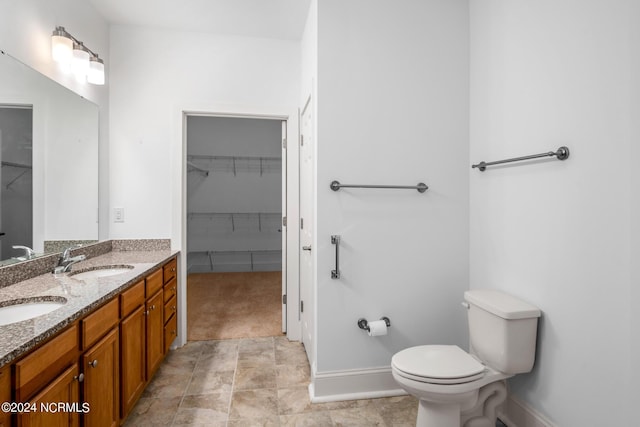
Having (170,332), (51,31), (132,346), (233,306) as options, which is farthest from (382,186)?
(233,306)

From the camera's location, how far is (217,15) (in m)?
2.44

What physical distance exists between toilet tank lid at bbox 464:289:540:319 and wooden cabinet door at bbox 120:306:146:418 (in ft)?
6.07

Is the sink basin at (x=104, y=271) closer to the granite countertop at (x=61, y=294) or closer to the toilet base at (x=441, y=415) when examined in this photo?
the granite countertop at (x=61, y=294)

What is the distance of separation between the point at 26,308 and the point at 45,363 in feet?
1.56

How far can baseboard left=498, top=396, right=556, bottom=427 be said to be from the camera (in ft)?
5.17

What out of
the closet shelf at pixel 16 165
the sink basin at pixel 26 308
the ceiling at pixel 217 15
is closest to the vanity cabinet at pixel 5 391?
the sink basin at pixel 26 308

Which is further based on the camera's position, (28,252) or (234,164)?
(234,164)

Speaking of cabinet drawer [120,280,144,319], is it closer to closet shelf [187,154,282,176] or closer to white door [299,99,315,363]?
white door [299,99,315,363]

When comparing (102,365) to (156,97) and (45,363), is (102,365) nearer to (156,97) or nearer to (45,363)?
(45,363)

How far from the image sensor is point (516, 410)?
172 cm

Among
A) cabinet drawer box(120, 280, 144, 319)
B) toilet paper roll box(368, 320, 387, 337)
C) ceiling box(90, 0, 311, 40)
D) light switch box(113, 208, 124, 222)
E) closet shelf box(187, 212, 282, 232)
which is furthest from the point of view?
closet shelf box(187, 212, 282, 232)

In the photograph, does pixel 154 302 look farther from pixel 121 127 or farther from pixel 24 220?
pixel 121 127

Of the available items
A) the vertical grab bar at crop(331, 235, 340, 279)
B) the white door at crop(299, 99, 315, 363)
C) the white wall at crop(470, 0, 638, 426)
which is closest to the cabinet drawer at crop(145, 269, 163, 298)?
the white door at crop(299, 99, 315, 363)

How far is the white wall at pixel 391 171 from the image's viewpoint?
6.47ft
